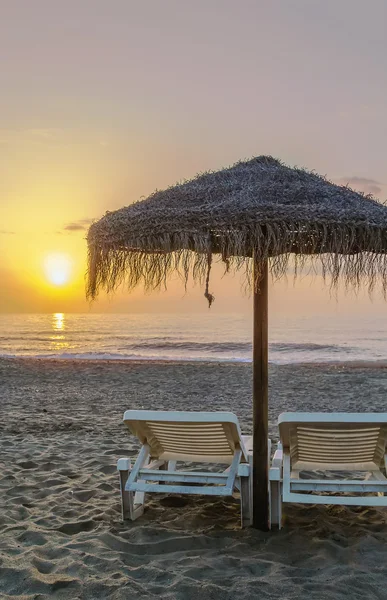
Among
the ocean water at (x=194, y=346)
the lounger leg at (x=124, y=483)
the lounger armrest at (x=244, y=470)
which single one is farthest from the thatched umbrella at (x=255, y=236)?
the ocean water at (x=194, y=346)

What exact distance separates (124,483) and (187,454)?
1.72 ft

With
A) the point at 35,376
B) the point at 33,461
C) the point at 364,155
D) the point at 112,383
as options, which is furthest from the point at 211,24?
the point at 35,376

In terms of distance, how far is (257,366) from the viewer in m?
3.58

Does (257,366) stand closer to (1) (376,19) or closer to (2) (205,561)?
(2) (205,561)

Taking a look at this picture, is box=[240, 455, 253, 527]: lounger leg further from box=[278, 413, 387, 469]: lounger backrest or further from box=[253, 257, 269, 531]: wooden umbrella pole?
box=[278, 413, 387, 469]: lounger backrest

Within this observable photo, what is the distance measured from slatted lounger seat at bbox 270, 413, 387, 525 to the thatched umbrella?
0.21 metres

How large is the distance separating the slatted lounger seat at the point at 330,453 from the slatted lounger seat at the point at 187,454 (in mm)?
250

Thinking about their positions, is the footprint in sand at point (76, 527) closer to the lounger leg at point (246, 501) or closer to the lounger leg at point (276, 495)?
the lounger leg at point (246, 501)

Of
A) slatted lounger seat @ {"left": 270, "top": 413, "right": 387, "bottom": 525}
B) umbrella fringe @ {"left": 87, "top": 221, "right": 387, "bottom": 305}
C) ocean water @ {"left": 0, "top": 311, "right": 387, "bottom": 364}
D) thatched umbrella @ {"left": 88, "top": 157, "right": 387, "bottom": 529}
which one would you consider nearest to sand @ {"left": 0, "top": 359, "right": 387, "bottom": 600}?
slatted lounger seat @ {"left": 270, "top": 413, "right": 387, "bottom": 525}

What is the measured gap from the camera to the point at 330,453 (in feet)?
11.8

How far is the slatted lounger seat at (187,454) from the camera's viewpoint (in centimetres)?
344

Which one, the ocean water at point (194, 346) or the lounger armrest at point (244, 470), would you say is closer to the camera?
the lounger armrest at point (244, 470)

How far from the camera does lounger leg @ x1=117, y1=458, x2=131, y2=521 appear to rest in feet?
11.9

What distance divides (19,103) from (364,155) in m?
6.08
